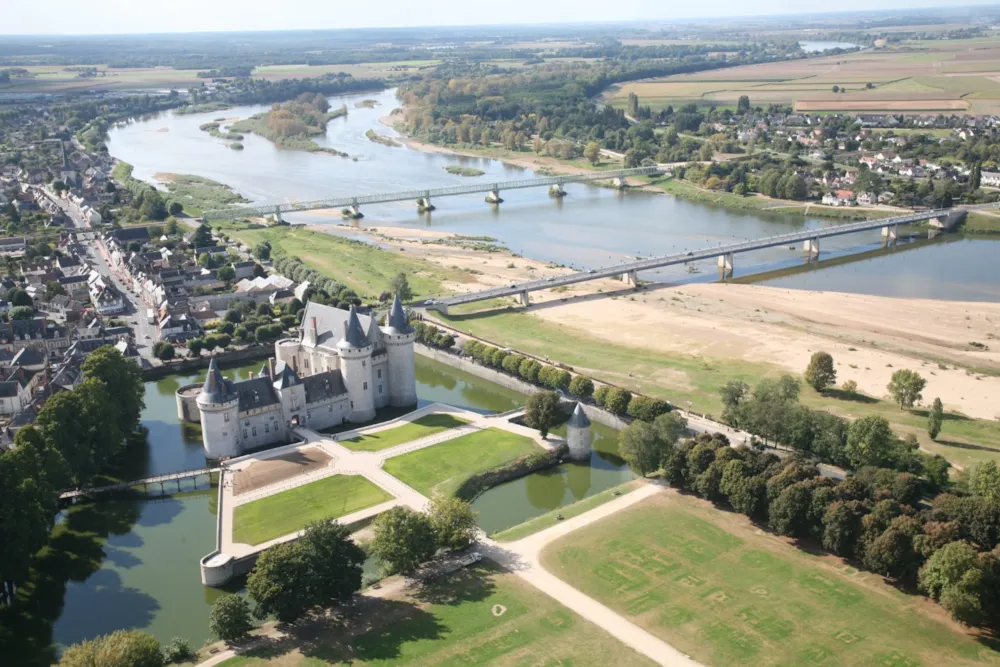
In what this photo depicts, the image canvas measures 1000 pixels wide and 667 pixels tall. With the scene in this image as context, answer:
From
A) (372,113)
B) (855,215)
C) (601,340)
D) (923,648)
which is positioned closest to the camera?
(923,648)

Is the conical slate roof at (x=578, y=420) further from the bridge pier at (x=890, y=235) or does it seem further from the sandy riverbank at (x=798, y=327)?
the bridge pier at (x=890, y=235)

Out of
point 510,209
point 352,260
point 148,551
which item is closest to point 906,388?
→ point 148,551

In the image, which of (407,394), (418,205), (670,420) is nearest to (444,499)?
(670,420)

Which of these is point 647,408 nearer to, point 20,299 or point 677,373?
point 677,373

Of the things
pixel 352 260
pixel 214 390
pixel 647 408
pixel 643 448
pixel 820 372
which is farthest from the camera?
pixel 352 260

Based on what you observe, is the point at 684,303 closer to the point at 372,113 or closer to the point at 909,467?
the point at 909,467

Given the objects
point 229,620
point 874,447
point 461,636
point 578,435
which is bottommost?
point 461,636

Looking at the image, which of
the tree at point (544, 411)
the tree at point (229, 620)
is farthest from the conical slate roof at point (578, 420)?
the tree at point (229, 620)
